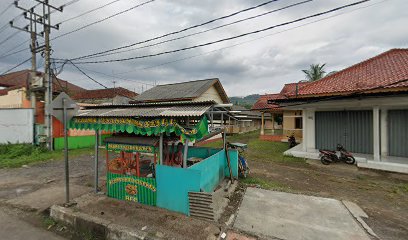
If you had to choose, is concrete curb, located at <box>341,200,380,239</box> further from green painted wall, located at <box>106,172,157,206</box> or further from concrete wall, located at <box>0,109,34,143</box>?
concrete wall, located at <box>0,109,34,143</box>

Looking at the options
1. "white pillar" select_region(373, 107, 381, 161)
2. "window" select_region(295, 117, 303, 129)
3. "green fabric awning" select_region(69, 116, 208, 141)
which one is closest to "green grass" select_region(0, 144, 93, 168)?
"green fabric awning" select_region(69, 116, 208, 141)

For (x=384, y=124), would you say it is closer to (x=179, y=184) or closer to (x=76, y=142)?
(x=179, y=184)

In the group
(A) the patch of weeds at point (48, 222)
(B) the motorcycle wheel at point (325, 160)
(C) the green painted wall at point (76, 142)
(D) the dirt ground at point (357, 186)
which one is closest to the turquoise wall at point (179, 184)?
(A) the patch of weeds at point (48, 222)

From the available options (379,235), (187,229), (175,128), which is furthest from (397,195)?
(175,128)

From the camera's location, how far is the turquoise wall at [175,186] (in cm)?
501

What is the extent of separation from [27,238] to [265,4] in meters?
8.33

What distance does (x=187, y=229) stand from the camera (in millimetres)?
4465

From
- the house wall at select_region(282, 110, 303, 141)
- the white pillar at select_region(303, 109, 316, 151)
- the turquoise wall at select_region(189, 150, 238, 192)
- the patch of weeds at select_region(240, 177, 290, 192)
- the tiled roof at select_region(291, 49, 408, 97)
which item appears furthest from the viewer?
the house wall at select_region(282, 110, 303, 141)

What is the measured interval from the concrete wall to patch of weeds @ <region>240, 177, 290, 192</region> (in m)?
15.8

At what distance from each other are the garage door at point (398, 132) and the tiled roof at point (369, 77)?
2047mm

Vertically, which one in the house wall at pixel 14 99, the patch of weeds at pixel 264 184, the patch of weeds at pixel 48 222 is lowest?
the patch of weeds at pixel 48 222

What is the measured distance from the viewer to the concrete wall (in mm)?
15070

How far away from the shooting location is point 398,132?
442 inches

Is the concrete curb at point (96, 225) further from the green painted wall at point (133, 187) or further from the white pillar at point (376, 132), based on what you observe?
the white pillar at point (376, 132)
